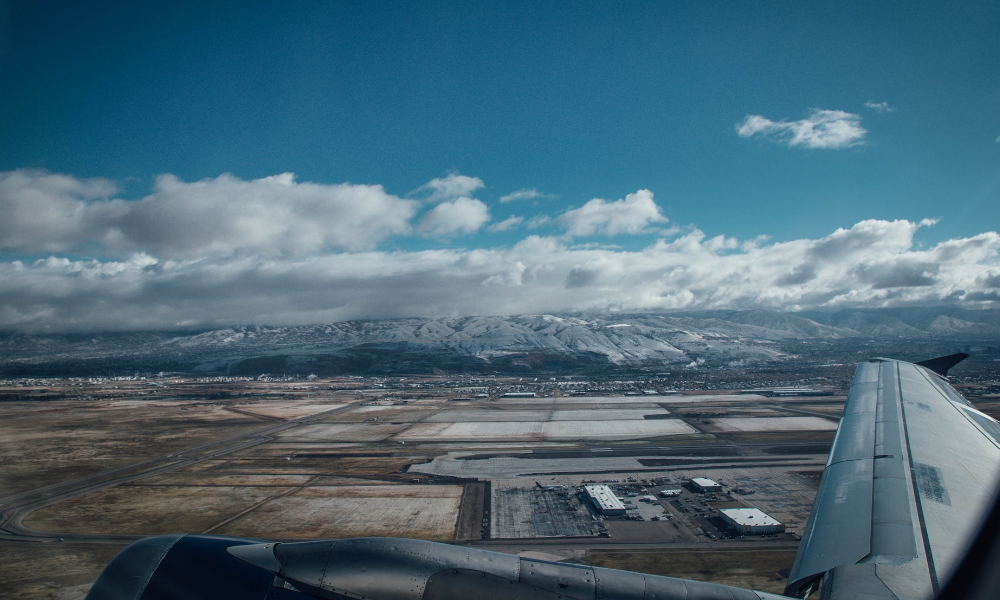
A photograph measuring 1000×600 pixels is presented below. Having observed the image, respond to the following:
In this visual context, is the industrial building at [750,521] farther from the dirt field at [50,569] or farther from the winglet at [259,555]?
the dirt field at [50,569]

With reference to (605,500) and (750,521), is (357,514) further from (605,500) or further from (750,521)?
(750,521)

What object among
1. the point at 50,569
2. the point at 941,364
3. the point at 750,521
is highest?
the point at 941,364

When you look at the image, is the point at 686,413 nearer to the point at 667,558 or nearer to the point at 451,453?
the point at 451,453

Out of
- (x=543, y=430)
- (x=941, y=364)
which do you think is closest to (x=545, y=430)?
(x=543, y=430)

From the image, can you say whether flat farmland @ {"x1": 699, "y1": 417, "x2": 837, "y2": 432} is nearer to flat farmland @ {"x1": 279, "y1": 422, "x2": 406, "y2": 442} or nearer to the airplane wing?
flat farmland @ {"x1": 279, "y1": 422, "x2": 406, "y2": 442}

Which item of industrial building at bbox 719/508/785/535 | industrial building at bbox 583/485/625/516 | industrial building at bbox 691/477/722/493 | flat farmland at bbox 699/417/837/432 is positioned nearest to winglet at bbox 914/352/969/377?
industrial building at bbox 719/508/785/535
